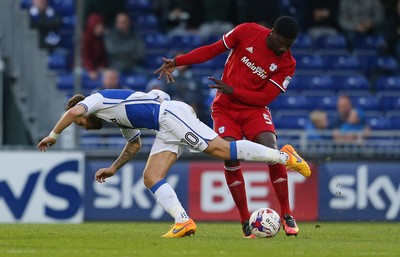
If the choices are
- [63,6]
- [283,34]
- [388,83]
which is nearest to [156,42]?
[63,6]

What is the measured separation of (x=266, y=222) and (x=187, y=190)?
18.8 feet

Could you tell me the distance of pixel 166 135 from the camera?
40.9ft

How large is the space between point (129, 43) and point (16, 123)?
2788 millimetres

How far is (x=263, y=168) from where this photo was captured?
18.1 meters

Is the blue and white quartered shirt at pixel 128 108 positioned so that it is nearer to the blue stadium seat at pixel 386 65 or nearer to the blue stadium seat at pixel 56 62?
the blue stadium seat at pixel 56 62

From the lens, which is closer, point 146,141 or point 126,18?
point 146,141

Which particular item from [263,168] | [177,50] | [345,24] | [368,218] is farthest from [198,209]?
[345,24]

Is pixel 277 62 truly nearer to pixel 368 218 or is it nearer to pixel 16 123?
pixel 368 218

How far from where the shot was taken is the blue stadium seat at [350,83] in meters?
22.4

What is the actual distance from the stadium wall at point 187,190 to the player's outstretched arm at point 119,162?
497cm

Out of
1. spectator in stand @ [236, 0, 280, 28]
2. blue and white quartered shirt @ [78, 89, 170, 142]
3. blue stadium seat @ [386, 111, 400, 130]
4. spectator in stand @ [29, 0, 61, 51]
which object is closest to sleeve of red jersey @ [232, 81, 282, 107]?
blue and white quartered shirt @ [78, 89, 170, 142]

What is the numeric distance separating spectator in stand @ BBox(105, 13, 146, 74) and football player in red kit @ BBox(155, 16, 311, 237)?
846 cm

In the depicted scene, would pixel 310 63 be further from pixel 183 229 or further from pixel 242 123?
pixel 183 229

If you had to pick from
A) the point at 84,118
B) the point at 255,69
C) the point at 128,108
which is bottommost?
the point at 84,118
